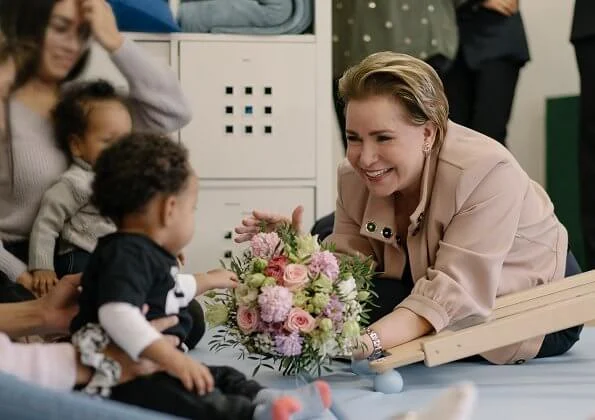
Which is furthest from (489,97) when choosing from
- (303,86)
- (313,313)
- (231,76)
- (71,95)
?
(313,313)

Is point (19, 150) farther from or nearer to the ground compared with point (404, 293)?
farther from the ground

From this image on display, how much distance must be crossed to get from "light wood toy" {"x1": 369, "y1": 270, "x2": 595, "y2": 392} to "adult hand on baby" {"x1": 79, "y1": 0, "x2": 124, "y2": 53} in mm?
1146

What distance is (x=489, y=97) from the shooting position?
2.93 metres

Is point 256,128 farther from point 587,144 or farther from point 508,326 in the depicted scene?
point 508,326

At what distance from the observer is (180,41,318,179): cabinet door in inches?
103

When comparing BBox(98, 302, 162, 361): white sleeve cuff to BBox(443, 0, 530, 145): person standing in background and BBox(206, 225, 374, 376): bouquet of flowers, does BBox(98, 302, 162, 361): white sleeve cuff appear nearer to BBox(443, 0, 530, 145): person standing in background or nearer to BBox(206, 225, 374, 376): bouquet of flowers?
BBox(206, 225, 374, 376): bouquet of flowers

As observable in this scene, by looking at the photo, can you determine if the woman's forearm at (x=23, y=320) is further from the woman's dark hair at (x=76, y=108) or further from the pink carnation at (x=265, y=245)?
the woman's dark hair at (x=76, y=108)

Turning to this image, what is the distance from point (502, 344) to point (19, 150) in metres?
1.15

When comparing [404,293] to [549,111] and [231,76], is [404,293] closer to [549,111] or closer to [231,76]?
[231,76]

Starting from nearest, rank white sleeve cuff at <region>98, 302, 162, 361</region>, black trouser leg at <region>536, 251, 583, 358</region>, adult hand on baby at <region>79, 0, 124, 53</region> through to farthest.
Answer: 1. white sleeve cuff at <region>98, 302, 162, 361</region>
2. black trouser leg at <region>536, 251, 583, 358</region>
3. adult hand on baby at <region>79, 0, 124, 53</region>

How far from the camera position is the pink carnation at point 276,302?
1439mm

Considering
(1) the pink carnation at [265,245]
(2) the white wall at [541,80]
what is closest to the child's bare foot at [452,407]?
(1) the pink carnation at [265,245]

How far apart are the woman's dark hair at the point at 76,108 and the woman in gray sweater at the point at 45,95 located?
0.08 feet

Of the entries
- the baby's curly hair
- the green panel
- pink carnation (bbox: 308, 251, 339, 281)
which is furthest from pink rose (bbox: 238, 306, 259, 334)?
the green panel
